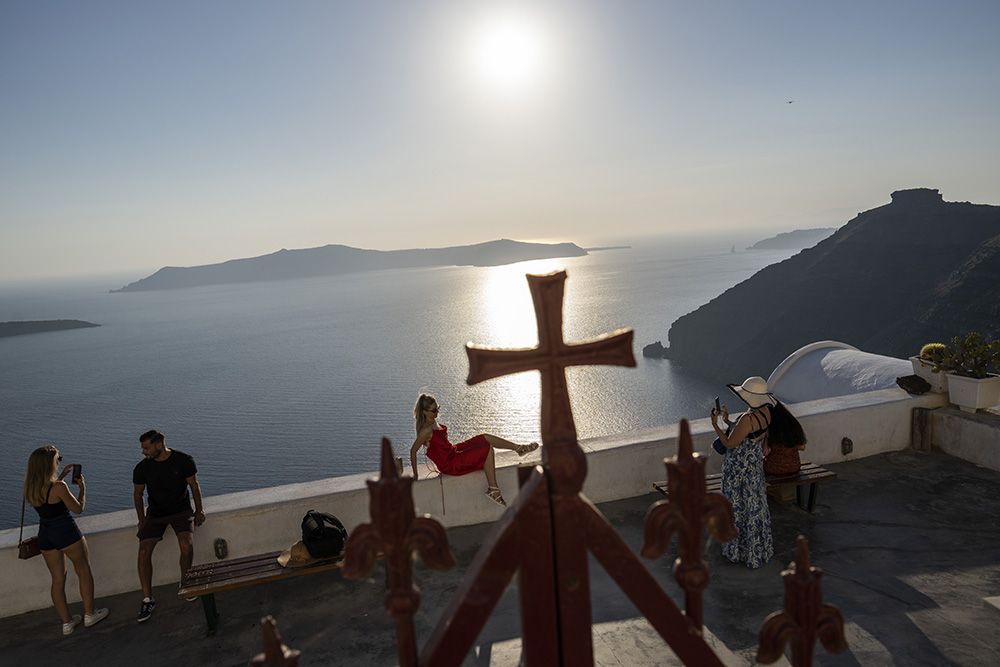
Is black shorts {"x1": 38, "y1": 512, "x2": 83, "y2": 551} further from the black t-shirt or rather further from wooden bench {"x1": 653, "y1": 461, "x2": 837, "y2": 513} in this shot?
wooden bench {"x1": 653, "y1": 461, "x2": 837, "y2": 513}

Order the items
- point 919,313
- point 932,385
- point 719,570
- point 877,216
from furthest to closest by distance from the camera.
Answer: point 877,216
point 919,313
point 932,385
point 719,570

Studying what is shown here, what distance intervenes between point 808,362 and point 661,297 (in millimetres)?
151198

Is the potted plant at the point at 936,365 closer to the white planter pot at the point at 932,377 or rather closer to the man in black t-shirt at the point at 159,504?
the white planter pot at the point at 932,377

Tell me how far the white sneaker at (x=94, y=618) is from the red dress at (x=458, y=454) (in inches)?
122

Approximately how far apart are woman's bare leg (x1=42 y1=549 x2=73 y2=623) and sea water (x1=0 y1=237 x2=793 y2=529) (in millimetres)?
45468

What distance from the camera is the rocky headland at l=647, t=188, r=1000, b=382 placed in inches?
3420

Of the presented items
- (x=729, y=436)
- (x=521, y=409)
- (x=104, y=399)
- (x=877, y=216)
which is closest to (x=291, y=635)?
(x=729, y=436)

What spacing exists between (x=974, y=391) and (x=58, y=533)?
33.0 feet

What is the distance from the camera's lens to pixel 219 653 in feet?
15.7

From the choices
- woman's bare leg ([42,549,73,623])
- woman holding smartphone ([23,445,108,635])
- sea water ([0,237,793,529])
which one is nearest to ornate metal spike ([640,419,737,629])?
woman holding smartphone ([23,445,108,635])

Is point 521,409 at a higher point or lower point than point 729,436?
lower

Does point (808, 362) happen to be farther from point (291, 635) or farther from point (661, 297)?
point (661, 297)

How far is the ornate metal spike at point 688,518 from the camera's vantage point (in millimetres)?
1449

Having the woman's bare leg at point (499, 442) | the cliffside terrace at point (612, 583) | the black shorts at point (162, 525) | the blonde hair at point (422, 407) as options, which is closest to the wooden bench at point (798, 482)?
the cliffside terrace at point (612, 583)
